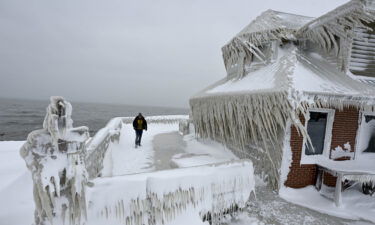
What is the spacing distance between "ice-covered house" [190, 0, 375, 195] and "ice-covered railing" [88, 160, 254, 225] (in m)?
1.99

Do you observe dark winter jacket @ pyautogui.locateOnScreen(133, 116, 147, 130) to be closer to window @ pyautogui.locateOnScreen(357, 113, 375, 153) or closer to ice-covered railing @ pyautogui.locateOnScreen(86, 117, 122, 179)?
ice-covered railing @ pyautogui.locateOnScreen(86, 117, 122, 179)

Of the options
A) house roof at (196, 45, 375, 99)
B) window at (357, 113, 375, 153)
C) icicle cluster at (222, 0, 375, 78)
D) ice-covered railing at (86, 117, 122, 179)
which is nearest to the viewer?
ice-covered railing at (86, 117, 122, 179)

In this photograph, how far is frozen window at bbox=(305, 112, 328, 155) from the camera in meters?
5.91

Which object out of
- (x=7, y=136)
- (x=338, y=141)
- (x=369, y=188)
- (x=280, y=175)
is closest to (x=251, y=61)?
(x=338, y=141)

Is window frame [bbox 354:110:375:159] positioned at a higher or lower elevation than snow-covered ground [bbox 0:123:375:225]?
higher

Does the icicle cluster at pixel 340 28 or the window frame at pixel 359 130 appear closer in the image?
the icicle cluster at pixel 340 28

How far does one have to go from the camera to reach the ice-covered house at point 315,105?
507cm

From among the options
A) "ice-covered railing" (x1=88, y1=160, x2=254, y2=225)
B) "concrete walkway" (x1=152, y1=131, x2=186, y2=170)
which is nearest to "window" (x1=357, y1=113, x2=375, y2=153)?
"ice-covered railing" (x1=88, y1=160, x2=254, y2=225)

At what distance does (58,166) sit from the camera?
251 cm

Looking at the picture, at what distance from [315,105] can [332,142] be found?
6.40ft

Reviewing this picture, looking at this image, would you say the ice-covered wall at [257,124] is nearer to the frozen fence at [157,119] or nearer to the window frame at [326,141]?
the window frame at [326,141]

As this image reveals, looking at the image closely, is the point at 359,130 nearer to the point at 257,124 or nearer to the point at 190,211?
the point at 257,124

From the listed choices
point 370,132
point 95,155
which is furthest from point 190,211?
point 370,132

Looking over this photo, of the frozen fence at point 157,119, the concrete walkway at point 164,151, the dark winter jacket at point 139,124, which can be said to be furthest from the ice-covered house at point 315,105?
the frozen fence at point 157,119
